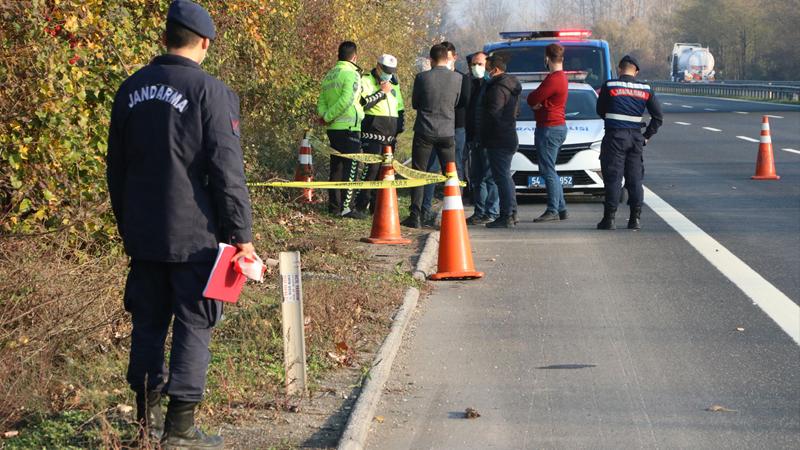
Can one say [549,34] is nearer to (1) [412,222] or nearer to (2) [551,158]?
(2) [551,158]

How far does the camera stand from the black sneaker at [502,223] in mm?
13648

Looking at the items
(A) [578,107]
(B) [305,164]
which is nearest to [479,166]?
(B) [305,164]

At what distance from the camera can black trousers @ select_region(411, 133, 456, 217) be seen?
13133 mm

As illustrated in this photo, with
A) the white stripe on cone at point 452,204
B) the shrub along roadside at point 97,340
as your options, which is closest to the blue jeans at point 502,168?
the white stripe on cone at point 452,204

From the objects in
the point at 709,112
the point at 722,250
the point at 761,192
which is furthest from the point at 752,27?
the point at 722,250

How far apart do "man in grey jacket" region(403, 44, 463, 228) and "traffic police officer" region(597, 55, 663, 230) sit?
5.24ft

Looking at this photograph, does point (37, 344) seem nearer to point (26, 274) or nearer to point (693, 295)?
point (26, 274)

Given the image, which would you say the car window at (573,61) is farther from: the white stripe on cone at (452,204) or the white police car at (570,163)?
the white stripe on cone at (452,204)

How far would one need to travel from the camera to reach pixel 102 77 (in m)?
8.28

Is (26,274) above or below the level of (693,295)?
above

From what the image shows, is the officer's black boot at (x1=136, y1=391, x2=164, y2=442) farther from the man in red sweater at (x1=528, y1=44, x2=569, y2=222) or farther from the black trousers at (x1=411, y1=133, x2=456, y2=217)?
the man in red sweater at (x1=528, y1=44, x2=569, y2=222)

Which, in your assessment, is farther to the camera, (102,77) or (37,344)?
(102,77)

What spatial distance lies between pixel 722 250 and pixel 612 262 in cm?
127

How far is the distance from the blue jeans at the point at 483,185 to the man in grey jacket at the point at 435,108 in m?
0.82
